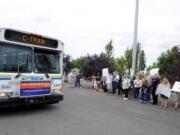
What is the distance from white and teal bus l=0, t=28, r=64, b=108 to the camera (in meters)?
8.18

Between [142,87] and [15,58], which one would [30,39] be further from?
[142,87]

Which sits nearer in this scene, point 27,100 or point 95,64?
point 27,100

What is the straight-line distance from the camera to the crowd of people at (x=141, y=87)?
43.8ft

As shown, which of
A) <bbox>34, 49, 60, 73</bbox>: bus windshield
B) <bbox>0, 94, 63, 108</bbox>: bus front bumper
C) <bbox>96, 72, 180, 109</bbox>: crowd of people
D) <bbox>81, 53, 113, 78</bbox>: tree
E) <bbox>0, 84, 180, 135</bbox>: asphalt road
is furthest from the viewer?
<bbox>81, 53, 113, 78</bbox>: tree

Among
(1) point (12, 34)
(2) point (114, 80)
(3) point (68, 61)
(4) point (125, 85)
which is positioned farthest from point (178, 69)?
(3) point (68, 61)

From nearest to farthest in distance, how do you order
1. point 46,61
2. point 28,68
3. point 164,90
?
point 28,68
point 46,61
point 164,90

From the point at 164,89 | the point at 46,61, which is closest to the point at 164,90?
the point at 164,89

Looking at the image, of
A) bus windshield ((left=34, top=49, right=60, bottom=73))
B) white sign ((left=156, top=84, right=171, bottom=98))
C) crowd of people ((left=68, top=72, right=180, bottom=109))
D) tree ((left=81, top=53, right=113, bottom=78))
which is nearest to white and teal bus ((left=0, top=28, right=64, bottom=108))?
bus windshield ((left=34, top=49, right=60, bottom=73))

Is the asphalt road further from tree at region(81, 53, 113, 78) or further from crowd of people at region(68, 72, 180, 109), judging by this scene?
tree at region(81, 53, 113, 78)

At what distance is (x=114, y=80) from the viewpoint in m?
17.0

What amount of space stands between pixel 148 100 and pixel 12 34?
9053 mm

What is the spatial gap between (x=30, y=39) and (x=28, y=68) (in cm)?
109

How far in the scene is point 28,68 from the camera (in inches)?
346

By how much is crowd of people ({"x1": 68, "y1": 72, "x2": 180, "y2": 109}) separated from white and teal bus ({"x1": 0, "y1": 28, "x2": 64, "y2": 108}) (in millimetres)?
6118
